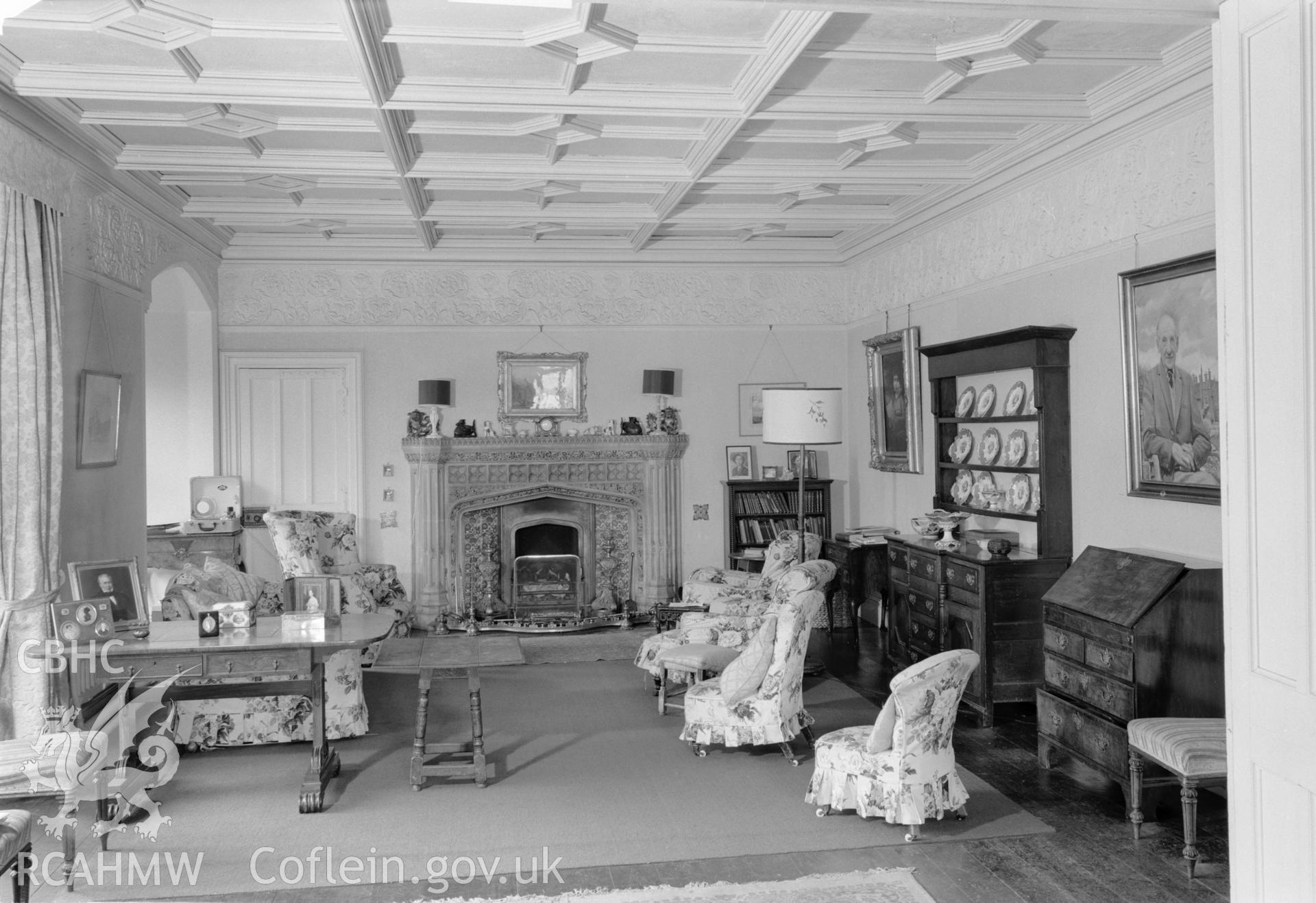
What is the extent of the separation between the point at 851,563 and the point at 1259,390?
6.40 metres

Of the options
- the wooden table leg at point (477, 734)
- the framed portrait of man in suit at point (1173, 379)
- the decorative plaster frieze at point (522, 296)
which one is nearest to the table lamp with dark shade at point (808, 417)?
the framed portrait of man in suit at point (1173, 379)

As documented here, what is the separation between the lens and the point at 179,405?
9891 millimetres

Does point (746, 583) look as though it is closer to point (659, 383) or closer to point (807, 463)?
point (807, 463)

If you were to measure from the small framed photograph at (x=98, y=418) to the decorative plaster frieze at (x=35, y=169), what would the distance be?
106cm

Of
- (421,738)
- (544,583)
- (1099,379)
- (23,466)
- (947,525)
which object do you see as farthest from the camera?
(544,583)

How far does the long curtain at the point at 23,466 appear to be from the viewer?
526 cm

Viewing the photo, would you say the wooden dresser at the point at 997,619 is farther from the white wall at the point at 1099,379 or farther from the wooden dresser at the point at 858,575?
the wooden dresser at the point at 858,575

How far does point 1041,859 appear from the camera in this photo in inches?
178

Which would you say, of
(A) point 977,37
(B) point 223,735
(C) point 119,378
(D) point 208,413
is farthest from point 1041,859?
(D) point 208,413

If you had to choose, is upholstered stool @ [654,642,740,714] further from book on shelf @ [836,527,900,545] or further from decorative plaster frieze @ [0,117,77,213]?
decorative plaster frieze @ [0,117,77,213]

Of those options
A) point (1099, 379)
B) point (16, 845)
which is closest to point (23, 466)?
point (16, 845)

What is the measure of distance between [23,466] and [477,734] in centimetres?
273

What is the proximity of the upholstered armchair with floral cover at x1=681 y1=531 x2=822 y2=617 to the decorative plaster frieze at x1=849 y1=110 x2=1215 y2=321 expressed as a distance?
2.42m

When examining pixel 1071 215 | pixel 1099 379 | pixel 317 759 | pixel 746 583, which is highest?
pixel 1071 215
